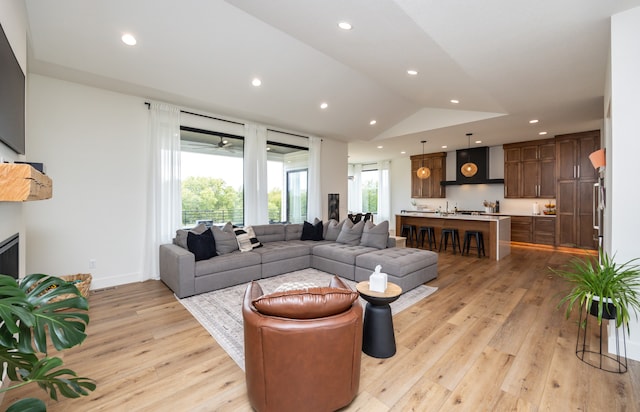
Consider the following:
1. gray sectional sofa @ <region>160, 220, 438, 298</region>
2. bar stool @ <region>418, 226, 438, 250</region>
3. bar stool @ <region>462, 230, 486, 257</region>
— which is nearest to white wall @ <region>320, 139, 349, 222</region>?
gray sectional sofa @ <region>160, 220, 438, 298</region>

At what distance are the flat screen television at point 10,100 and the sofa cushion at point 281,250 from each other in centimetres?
301

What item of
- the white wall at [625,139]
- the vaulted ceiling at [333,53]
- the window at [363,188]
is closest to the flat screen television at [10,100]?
the vaulted ceiling at [333,53]

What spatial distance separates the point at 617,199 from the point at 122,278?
5.86 metres

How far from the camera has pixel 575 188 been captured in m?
6.77

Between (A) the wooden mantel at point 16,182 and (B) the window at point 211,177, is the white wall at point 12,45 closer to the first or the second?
(A) the wooden mantel at point 16,182

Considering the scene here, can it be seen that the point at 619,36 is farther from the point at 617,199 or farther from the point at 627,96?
the point at 617,199

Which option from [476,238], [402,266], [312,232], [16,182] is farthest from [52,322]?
[476,238]

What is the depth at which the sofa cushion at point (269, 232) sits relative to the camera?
17.5ft

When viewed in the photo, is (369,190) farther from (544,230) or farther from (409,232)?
(544,230)

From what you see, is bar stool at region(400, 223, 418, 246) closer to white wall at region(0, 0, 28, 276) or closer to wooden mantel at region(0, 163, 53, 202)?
white wall at region(0, 0, 28, 276)

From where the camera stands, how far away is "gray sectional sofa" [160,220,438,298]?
3.81 m

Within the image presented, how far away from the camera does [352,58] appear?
3959 millimetres

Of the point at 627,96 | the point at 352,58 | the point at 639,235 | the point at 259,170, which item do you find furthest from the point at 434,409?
the point at 259,170

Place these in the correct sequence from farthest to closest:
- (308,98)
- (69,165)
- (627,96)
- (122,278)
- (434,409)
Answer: (308,98) → (122,278) → (69,165) → (627,96) → (434,409)
